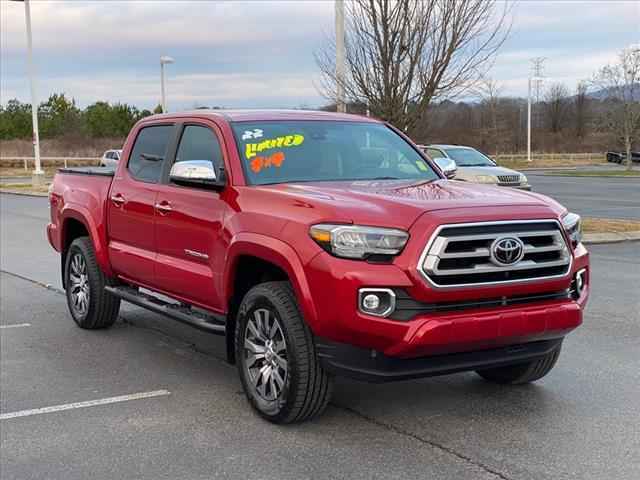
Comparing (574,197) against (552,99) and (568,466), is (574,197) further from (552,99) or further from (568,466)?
(552,99)

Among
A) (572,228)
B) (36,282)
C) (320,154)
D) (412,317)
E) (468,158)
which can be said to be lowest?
(36,282)

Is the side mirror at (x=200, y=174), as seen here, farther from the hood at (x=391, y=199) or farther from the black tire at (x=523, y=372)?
the black tire at (x=523, y=372)

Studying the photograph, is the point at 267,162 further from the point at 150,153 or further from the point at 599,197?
the point at 599,197

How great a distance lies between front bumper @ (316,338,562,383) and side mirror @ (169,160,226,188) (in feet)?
4.76

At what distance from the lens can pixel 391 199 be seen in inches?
178

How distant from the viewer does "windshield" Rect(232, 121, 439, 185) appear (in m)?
5.42

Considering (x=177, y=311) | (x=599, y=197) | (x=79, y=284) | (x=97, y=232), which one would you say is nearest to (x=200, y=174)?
(x=177, y=311)

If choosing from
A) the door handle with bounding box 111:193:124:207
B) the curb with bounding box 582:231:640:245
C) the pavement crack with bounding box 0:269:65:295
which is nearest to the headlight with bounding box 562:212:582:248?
the door handle with bounding box 111:193:124:207

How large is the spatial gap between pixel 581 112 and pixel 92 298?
99811 millimetres

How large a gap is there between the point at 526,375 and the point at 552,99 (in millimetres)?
103417

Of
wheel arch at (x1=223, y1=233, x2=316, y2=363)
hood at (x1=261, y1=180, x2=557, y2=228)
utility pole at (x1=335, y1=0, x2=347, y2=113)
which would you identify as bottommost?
wheel arch at (x1=223, y1=233, x2=316, y2=363)

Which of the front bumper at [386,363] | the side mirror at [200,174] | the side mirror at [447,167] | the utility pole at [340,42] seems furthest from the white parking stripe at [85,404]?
the utility pole at [340,42]

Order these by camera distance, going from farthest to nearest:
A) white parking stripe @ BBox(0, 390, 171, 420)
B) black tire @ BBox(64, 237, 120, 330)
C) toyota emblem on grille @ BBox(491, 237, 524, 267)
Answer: black tire @ BBox(64, 237, 120, 330) → white parking stripe @ BBox(0, 390, 171, 420) → toyota emblem on grille @ BBox(491, 237, 524, 267)

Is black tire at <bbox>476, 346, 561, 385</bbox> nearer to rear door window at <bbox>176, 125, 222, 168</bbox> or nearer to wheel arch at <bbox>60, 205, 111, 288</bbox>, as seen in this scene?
rear door window at <bbox>176, 125, 222, 168</bbox>
